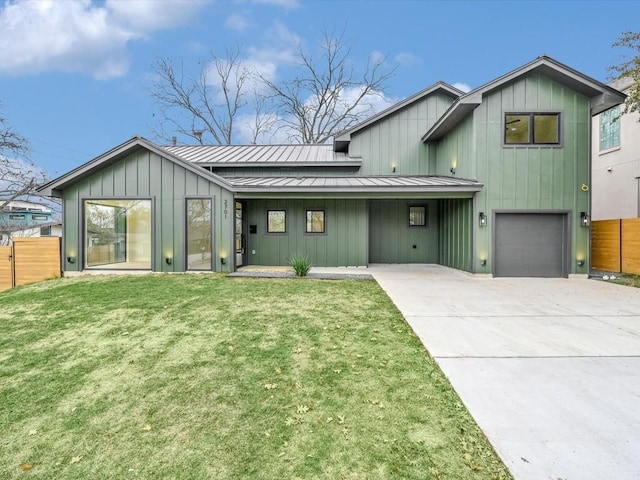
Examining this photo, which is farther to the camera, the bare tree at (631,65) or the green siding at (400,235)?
the green siding at (400,235)

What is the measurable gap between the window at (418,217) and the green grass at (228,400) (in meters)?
6.81

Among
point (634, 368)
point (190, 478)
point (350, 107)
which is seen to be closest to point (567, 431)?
point (634, 368)

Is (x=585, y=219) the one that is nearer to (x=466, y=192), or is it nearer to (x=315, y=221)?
(x=466, y=192)

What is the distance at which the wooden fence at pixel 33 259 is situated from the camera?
9.20 m

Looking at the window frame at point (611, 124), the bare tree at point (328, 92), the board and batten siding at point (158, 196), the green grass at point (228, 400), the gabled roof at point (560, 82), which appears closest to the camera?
the green grass at point (228, 400)

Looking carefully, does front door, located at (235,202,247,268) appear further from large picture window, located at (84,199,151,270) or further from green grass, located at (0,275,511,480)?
green grass, located at (0,275,511,480)

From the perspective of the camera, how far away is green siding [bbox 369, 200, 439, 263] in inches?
450

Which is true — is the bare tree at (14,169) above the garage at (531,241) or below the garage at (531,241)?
above

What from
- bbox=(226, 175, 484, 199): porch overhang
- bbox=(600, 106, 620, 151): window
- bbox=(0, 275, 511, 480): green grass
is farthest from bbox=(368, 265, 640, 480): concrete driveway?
bbox=(600, 106, 620, 151): window

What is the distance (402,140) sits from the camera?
1195 centimetres

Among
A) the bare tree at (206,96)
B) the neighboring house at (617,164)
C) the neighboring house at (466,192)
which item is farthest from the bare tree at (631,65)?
the bare tree at (206,96)

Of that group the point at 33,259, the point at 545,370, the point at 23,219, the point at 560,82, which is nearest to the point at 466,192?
the point at 560,82

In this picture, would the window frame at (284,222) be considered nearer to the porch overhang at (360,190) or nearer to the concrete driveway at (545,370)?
the porch overhang at (360,190)

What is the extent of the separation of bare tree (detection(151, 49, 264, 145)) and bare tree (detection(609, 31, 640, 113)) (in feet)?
63.1
